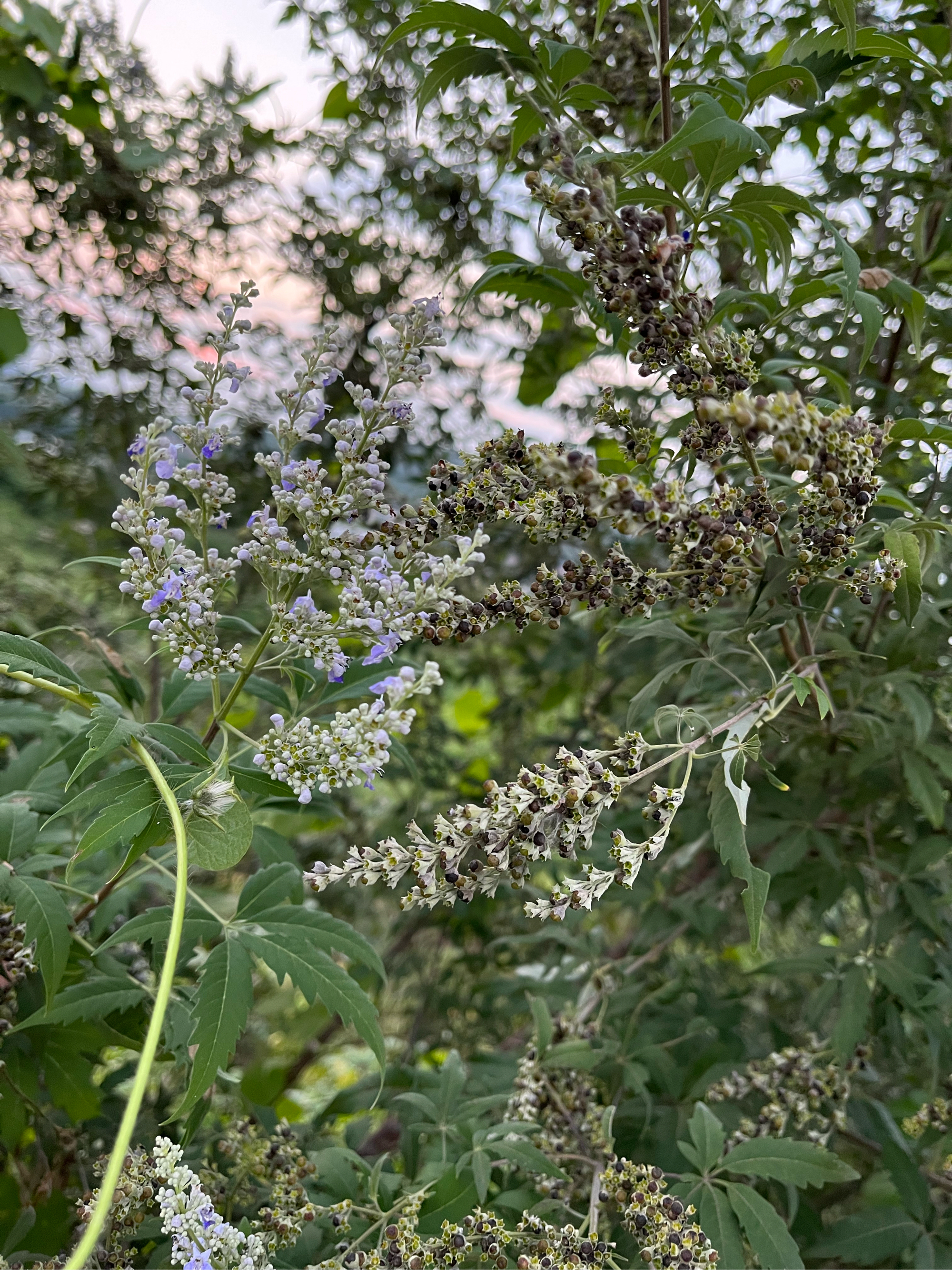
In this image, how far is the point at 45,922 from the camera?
843 millimetres

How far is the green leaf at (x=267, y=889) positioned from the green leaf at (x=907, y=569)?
2.11 ft

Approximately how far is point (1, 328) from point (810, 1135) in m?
1.91

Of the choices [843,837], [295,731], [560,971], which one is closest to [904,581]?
[295,731]

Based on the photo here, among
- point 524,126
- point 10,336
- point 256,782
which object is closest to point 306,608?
point 256,782

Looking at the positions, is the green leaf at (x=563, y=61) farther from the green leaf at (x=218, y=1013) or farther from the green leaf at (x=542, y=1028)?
the green leaf at (x=542, y=1028)

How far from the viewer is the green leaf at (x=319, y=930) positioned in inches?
32.7

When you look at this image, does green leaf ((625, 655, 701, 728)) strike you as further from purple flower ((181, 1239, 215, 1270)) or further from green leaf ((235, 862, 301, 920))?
purple flower ((181, 1239, 215, 1270))

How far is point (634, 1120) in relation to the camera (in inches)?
48.4

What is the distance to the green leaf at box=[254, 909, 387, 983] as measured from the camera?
83 cm

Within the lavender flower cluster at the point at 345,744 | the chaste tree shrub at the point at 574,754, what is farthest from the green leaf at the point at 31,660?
the lavender flower cluster at the point at 345,744

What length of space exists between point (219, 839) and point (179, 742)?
0.11m

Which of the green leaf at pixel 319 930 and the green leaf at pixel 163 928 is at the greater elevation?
the green leaf at pixel 319 930

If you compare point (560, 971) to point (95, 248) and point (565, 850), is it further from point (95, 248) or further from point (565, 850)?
point (95, 248)

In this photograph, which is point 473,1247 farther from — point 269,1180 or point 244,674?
point 244,674
